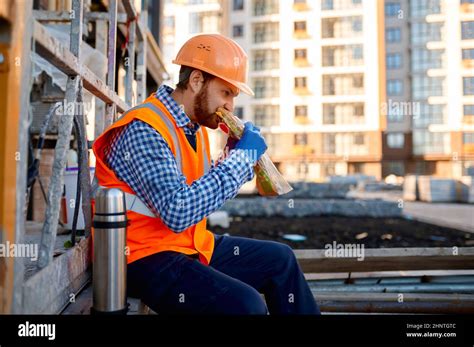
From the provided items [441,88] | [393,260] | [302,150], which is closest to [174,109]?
[393,260]

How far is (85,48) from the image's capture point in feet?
13.3

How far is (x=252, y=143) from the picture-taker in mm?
2027

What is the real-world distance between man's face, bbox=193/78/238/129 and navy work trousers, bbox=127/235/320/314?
0.72 meters

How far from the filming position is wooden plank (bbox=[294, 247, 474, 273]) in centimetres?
332

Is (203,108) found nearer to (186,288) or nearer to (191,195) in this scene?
(191,195)

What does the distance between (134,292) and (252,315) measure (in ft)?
1.97

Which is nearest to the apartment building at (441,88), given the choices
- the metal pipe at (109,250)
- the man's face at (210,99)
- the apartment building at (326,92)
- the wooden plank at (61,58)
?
the apartment building at (326,92)

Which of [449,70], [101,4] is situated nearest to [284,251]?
[101,4]

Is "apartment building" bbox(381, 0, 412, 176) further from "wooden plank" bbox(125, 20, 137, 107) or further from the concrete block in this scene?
"wooden plank" bbox(125, 20, 137, 107)

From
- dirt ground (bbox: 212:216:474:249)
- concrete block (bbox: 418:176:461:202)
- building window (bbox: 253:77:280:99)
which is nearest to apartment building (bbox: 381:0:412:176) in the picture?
building window (bbox: 253:77:280:99)

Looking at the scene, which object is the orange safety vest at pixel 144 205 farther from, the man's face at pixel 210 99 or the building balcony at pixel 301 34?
the building balcony at pixel 301 34

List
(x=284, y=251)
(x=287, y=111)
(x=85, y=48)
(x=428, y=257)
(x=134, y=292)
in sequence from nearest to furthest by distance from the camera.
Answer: (x=134, y=292)
(x=284, y=251)
(x=428, y=257)
(x=85, y=48)
(x=287, y=111)

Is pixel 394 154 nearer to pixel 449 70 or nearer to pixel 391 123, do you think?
pixel 391 123

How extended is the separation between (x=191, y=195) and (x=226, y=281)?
0.40 metres
